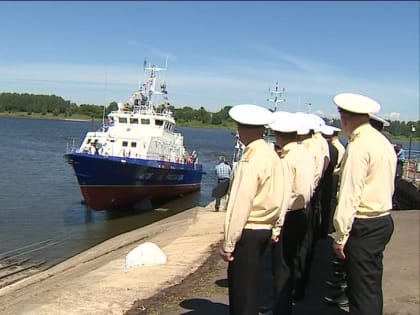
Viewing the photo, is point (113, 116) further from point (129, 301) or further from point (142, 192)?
point (129, 301)

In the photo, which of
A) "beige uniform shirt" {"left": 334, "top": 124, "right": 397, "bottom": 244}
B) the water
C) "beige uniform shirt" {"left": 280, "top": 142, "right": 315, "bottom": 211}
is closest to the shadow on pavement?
"beige uniform shirt" {"left": 280, "top": 142, "right": 315, "bottom": 211}

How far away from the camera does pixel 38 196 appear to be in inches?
1128

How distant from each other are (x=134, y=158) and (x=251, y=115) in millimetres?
22607

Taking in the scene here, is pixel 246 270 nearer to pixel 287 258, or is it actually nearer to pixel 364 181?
pixel 364 181

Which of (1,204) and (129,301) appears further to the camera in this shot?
(1,204)

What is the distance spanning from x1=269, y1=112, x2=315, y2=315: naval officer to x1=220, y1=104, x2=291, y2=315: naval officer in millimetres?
964

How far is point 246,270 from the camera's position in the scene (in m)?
4.34

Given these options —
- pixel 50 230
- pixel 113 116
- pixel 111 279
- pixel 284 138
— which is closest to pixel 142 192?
pixel 113 116

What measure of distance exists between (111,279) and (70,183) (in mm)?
27874

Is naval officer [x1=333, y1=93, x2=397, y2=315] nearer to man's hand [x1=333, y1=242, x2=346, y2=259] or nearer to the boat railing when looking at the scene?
man's hand [x1=333, y1=242, x2=346, y2=259]

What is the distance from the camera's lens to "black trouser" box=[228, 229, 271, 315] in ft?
14.1

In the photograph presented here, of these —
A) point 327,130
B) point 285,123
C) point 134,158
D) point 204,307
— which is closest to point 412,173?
point 134,158

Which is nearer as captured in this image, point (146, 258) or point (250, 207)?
point (250, 207)

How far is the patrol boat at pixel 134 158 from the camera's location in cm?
2558
